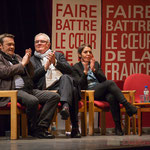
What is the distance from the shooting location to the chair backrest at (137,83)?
553 centimetres

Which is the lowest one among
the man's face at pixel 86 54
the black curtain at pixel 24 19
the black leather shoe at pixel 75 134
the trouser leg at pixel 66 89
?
the black leather shoe at pixel 75 134

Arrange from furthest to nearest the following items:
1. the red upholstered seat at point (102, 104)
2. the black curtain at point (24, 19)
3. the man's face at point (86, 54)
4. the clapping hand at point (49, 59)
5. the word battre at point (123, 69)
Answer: the word battre at point (123, 69) → the black curtain at point (24, 19) → the man's face at point (86, 54) → the red upholstered seat at point (102, 104) → the clapping hand at point (49, 59)

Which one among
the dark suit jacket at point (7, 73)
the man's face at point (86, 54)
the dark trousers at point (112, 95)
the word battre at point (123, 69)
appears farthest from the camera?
the word battre at point (123, 69)

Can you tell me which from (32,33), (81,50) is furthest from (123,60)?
(32,33)

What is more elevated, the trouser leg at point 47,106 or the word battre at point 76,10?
the word battre at point 76,10

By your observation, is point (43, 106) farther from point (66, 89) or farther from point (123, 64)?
point (123, 64)

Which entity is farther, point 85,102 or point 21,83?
point 85,102

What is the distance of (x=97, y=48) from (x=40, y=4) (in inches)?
43.8

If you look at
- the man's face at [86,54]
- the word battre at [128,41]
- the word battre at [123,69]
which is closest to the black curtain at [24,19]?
the man's face at [86,54]

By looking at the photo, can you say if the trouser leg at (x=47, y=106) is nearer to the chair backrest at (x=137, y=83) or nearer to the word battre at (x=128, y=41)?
the chair backrest at (x=137, y=83)

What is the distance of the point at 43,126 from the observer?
4.13 meters

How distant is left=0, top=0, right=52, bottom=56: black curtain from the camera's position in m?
5.34

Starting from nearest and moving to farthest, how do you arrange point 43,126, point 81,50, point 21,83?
1. point 43,126
2. point 21,83
3. point 81,50

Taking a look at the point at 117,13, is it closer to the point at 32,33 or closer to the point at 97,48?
the point at 97,48
